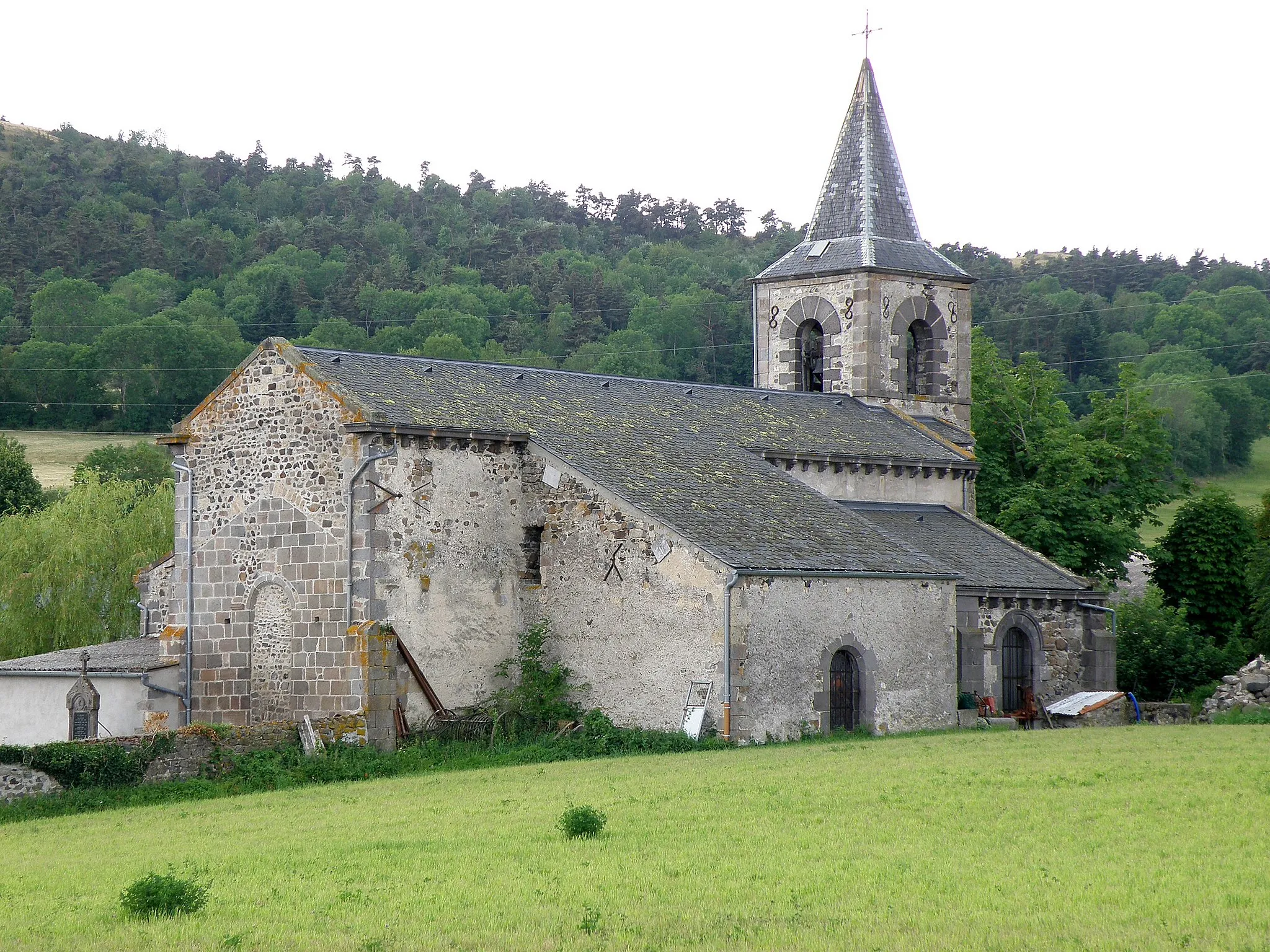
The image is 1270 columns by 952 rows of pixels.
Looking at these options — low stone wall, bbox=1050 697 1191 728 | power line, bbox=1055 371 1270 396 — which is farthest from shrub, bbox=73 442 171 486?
low stone wall, bbox=1050 697 1191 728

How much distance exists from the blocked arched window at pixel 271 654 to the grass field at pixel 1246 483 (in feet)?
184

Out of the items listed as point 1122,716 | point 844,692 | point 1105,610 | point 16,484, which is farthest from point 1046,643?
point 16,484

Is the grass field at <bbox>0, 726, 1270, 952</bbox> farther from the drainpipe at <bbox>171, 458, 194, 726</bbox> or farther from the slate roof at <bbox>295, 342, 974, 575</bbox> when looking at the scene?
the drainpipe at <bbox>171, 458, 194, 726</bbox>

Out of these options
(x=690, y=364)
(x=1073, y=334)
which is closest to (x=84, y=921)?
(x=690, y=364)

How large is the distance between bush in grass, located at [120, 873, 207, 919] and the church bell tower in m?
27.7

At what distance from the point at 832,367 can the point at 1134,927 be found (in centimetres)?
2868

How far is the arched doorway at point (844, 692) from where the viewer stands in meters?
29.1

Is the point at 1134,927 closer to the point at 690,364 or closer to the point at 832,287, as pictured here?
the point at 832,287

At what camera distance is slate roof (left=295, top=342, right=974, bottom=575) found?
28891 millimetres

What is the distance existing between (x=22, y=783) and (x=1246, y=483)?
258 ft

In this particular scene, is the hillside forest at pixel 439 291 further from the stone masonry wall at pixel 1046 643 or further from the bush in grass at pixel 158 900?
the bush in grass at pixel 158 900

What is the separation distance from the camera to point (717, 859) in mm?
16359

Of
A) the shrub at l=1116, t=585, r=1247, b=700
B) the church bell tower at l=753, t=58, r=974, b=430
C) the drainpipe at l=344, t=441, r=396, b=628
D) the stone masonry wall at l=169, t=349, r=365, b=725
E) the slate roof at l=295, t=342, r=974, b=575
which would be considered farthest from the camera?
the shrub at l=1116, t=585, r=1247, b=700

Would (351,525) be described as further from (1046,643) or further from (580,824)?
(1046,643)
